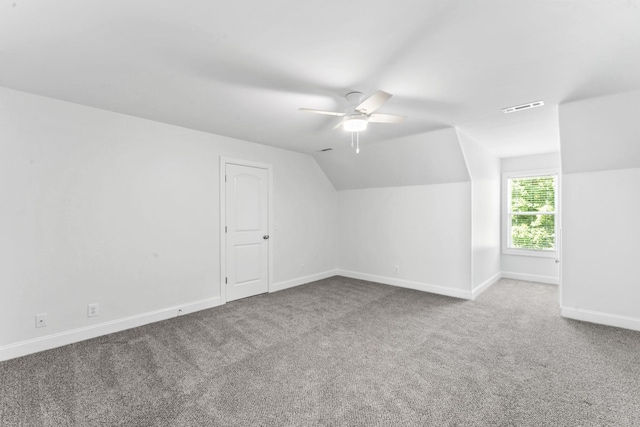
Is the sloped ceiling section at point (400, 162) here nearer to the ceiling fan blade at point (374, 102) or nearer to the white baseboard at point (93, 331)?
the ceiling fan blade at point (374, 102)

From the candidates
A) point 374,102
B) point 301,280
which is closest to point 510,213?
point 301,280

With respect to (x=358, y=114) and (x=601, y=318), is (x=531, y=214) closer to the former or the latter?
(x=601, y=318)

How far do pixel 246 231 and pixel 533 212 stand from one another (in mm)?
5330

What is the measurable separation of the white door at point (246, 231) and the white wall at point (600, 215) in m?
4.03

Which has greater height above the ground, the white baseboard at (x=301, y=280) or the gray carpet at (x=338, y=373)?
the white baseboard at (x=301, y=280)

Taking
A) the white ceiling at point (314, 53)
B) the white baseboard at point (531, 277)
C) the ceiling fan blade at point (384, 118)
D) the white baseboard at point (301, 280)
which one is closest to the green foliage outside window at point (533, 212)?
the white baseboard at point (531, 277)

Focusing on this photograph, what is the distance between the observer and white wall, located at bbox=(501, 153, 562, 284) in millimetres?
5352

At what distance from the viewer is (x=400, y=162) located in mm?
4848

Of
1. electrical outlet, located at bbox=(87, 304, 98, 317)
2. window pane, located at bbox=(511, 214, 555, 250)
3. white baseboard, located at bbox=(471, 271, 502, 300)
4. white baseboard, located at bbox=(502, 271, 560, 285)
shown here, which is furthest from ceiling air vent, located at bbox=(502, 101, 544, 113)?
electrical outlet, located at bbox=(87, 304, 98, 317)

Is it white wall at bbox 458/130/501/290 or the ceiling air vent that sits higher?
the ceiling air vent

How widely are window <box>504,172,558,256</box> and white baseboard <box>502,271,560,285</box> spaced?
414mm

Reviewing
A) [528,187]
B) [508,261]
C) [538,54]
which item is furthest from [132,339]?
[528,187]

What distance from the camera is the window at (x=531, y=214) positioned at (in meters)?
5.45

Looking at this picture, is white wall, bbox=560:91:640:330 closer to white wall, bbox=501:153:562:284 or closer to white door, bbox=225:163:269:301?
white wall, bbox=501:153:562:284
